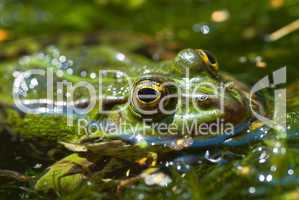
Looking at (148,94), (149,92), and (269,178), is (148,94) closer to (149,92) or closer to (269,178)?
(149,92)

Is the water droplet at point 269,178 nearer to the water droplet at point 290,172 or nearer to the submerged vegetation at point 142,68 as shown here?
the submerged vegetation at point 142,68

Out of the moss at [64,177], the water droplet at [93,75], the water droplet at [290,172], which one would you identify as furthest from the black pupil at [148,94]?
the water droplet at [290,172]

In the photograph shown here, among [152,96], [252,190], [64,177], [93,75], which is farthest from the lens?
[93,75]

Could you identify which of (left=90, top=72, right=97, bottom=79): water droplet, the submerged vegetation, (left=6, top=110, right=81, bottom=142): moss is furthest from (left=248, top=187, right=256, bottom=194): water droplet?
(left=90, top=72, right=97, bottom=79): water droplet

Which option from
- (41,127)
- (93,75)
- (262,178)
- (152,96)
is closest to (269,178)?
(262,178)

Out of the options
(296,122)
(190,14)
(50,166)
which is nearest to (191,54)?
(296,122)

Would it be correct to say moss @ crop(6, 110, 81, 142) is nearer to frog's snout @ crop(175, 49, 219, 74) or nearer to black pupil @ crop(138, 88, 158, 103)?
black pupil @ crop(138, 88, 158, 103)

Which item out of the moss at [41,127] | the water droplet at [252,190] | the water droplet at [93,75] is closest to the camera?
the water droplet at [252,190]

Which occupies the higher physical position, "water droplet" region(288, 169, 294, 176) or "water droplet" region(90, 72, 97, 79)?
"water droplet" region(90, 72, 97, 79)
